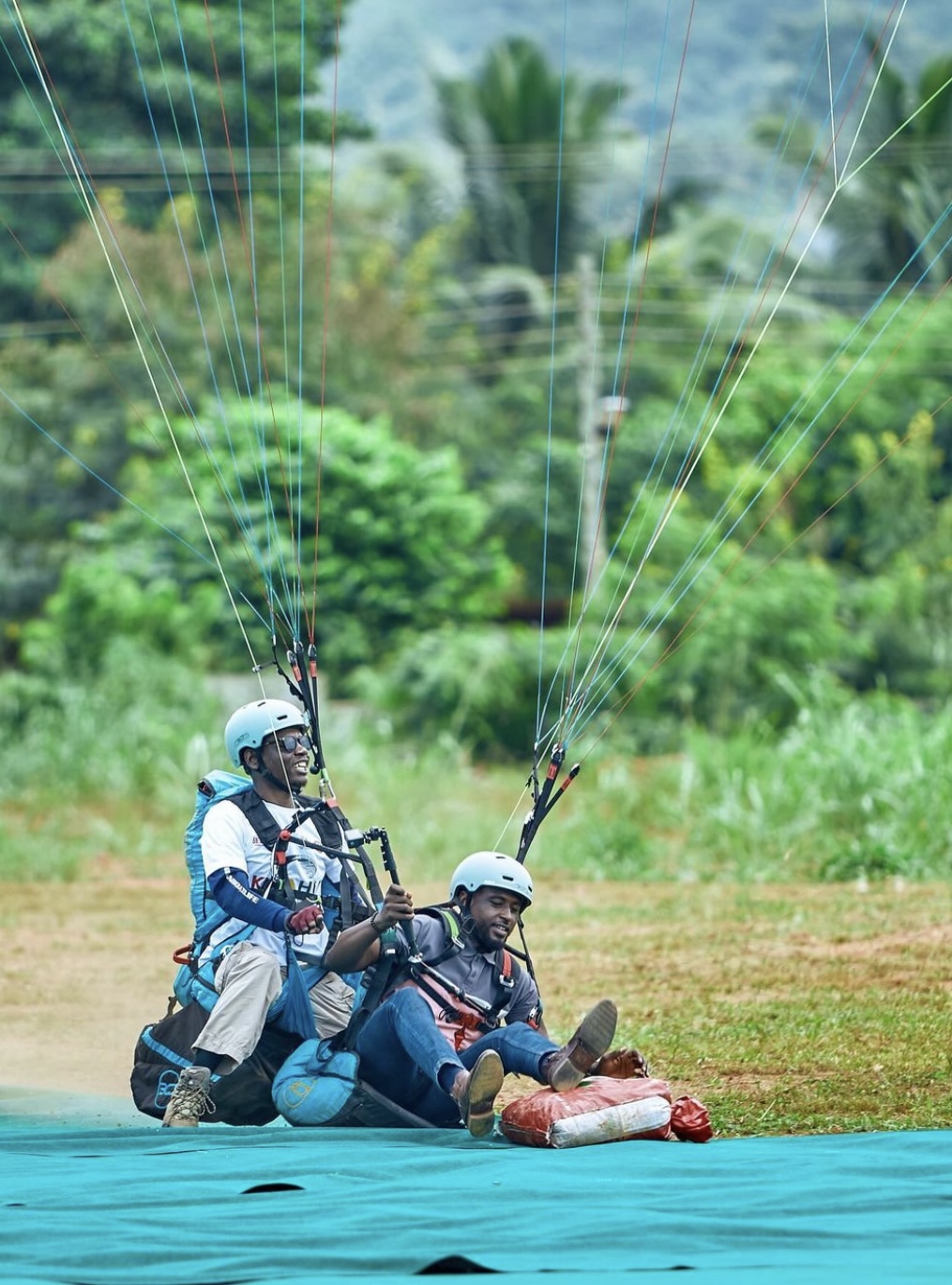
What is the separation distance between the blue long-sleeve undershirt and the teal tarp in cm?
69

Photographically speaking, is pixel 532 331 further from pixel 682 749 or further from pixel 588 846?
pixel 588 846

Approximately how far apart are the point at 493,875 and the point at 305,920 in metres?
0.62

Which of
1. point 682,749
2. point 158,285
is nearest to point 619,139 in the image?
point 158,285

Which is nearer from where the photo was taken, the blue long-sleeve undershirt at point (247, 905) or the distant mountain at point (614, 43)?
the blue long-sleeve undershirt at point (247, 905)

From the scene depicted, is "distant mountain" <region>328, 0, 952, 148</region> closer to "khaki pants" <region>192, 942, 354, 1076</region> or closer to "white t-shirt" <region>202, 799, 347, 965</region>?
"white t-shirt" <region>202, 799, 347, 965</region>

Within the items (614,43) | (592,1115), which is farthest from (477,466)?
(614,43)

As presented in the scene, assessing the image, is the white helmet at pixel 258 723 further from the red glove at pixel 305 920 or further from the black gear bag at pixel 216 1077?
the black gear bag at pixel 216 1077

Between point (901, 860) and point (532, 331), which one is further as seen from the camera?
point (532, 331)

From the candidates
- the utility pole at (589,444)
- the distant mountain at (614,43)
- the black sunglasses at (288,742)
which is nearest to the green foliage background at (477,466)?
the utility pole at (589,444)

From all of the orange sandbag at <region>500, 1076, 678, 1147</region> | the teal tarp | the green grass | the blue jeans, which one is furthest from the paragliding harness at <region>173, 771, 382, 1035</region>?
the green grass

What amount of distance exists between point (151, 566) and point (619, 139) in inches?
739

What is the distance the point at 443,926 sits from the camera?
653 centimetres

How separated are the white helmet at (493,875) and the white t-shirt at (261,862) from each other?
49 centimetres

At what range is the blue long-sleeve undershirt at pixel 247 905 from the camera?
6.42 m
